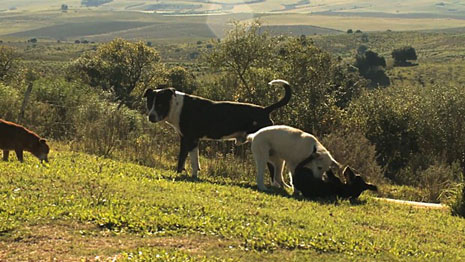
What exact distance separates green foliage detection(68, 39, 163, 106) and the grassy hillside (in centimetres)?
4303

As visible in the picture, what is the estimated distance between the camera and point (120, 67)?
178 ft

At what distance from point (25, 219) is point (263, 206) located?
427cm

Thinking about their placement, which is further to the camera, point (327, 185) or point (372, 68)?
point (372, 68)

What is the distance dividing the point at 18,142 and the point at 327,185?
6915 mm

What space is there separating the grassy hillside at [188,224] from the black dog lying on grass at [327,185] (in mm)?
484

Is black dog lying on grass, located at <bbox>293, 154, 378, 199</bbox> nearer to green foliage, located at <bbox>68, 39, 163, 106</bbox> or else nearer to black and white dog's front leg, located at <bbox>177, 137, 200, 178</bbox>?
black and white dog's front leg, located at <bbox>177, 137, 200, 178</bbox>

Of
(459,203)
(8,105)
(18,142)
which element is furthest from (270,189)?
(8,105)

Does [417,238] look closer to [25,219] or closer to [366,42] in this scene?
[25,219]

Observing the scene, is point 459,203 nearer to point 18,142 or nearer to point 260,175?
point 260,175

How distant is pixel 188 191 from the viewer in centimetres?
1072

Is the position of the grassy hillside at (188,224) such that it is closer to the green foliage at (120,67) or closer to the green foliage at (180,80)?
the green foliage at (180,80)

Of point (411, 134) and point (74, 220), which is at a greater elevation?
point (74, 220)

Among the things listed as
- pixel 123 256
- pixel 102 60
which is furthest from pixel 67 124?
pixel 102 60

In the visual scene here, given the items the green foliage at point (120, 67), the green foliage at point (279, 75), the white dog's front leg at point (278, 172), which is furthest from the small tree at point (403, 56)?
the white dog's front leg at point (278, 172)
